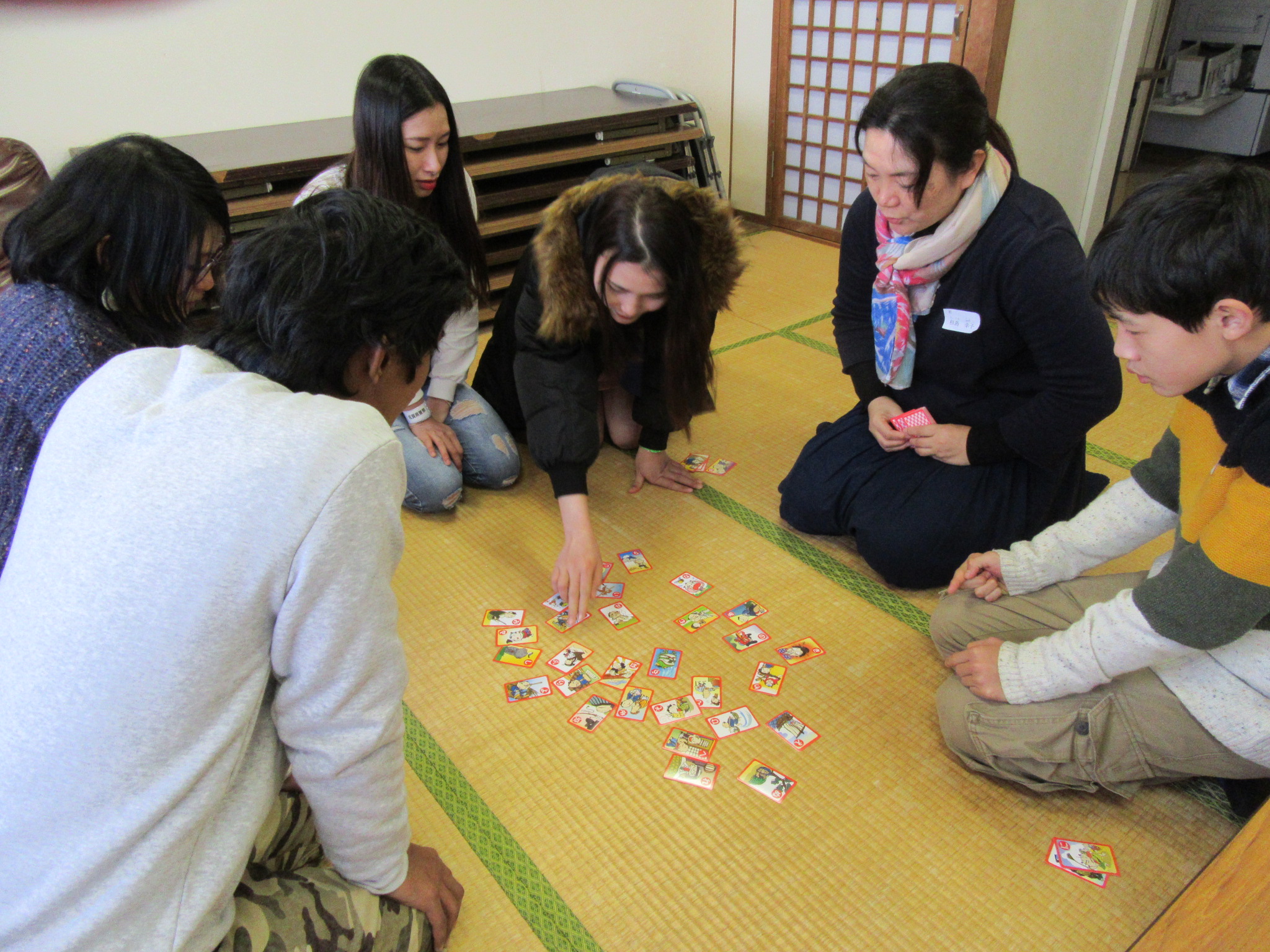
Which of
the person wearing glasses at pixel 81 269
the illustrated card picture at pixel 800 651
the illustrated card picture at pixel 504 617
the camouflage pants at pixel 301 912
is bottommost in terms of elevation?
the illustrated card picture at pixel 504 617

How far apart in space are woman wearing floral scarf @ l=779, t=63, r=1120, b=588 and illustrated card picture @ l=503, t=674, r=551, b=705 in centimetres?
80

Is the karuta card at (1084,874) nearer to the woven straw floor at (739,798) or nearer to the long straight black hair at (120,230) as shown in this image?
the woven straw floor at (739,798)

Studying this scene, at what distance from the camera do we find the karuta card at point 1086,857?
1384 millimetres

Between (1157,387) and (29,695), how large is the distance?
56.4 inches

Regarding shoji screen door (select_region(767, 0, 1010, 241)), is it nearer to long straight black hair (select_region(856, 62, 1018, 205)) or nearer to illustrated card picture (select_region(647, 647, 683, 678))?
long straight black hair (select_region(856, 62, 1018, 205))

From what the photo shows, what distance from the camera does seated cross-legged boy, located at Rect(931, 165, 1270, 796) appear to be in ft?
3.68

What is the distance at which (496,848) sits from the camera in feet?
4.82

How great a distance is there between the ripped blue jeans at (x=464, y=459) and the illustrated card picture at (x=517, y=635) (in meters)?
0.52

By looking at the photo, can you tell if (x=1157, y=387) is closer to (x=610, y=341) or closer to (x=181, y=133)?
(x=610, y=341)

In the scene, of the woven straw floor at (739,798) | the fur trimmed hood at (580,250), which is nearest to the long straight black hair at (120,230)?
the fur trimmed hood at (580,250)

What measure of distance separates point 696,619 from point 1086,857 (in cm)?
86

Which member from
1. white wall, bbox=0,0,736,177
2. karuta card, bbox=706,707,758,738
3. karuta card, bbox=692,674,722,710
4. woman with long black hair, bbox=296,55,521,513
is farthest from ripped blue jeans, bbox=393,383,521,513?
white wall, bbox=0,0,736,177

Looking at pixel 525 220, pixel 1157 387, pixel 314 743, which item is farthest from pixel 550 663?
pixel 525 220

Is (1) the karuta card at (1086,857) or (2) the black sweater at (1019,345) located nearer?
(1) the karuta card at (1086,857)
